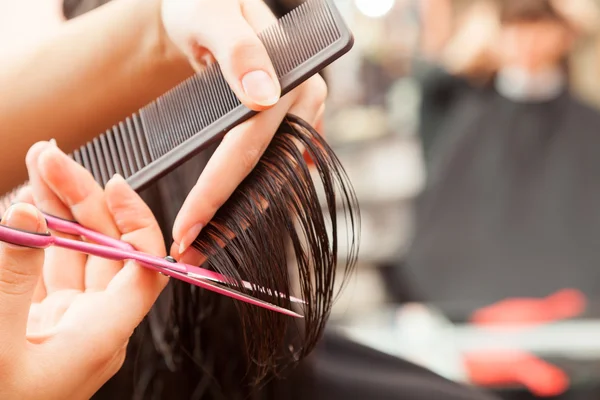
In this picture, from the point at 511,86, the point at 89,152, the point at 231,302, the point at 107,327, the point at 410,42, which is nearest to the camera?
the point at 107,327

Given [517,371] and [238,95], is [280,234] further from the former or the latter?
[517,371]

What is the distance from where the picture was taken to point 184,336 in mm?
636

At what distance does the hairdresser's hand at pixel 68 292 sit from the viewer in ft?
1.28

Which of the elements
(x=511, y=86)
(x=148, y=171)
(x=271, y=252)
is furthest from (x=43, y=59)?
(x=511, y=86)

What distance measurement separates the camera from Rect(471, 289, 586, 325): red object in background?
5.08 feet

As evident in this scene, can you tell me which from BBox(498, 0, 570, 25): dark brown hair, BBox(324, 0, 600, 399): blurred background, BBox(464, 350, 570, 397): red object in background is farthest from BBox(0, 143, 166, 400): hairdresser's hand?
BBox(498, 0, 570, 25): dark brown hair

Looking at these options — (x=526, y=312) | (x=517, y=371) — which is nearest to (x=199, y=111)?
(x=517, y=371)

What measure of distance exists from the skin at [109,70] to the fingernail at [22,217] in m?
0.12

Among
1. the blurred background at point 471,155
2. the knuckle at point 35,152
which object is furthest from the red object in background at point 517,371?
the knuckle at point 35,152

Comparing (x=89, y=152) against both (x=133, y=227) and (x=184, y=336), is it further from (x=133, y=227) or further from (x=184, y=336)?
(x=184, y=336)

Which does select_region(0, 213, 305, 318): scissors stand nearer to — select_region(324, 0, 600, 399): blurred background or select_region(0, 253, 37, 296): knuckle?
select_region(0, 253, 37, 296): knuckle

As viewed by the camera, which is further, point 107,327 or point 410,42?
point 410,42

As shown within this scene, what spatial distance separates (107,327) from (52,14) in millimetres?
378

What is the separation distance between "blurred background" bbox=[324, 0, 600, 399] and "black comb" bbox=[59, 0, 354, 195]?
1.16 metres
